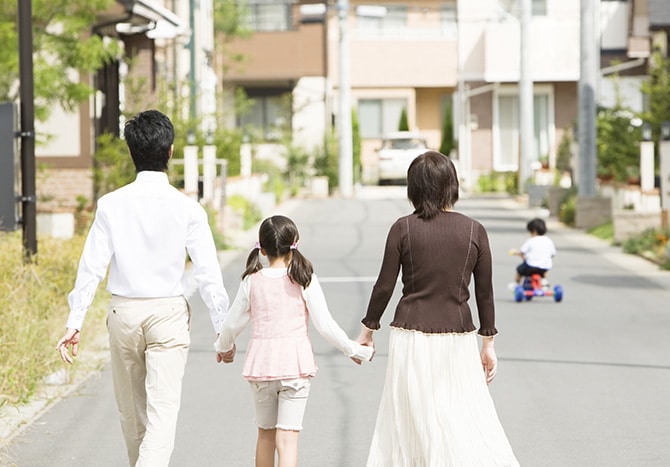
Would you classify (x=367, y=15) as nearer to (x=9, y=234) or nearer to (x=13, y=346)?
(x=9, y=234)

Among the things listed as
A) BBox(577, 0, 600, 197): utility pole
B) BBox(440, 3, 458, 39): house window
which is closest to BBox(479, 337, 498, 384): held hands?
BBox(577, 0, 600, 197): utility pole

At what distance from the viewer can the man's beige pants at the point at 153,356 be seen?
6750 millimetres

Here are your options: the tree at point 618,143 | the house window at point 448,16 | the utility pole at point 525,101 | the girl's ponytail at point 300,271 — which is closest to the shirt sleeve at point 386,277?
the girl's ponytail at point 300,271

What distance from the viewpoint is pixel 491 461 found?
259 inches

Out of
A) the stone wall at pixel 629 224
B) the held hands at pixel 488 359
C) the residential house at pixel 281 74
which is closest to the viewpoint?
the held hands at pixel 488 359

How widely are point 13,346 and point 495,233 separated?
16.9m

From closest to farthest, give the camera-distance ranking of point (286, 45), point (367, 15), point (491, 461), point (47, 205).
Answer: point (491, 461)
point (47, 205)
point (367, 15)
point (286, 45)

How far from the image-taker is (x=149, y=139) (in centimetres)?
683

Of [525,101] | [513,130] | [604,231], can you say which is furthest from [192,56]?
[513,130]

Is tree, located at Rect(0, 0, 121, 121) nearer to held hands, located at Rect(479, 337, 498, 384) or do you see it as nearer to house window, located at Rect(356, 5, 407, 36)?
held hands, located at Rect(479, 337, 498, 384)

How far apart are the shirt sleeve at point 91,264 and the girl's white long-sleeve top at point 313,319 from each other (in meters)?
0.64

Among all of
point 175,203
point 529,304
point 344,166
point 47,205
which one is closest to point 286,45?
point 344,166

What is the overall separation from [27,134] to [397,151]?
34586 mm

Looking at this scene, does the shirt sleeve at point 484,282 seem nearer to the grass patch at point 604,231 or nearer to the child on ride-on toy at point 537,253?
the child on ride-on toy at point 537,253
